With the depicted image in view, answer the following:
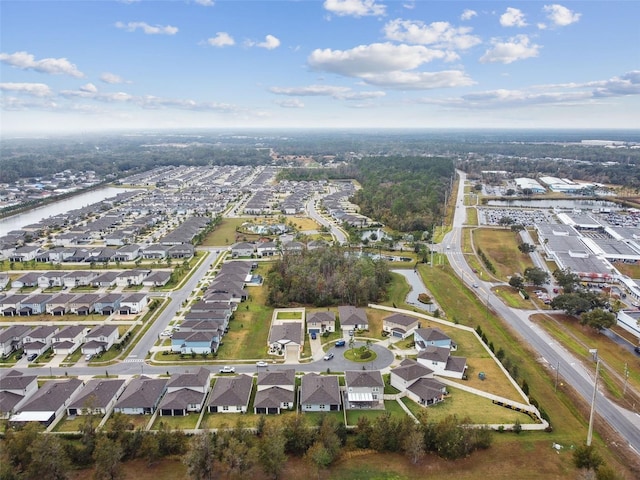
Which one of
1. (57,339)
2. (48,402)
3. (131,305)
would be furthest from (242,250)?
(48,402)

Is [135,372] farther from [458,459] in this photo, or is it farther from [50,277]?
[50,277]

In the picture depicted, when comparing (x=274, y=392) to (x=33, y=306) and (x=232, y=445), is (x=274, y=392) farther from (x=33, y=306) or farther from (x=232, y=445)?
(x=33, y=306)

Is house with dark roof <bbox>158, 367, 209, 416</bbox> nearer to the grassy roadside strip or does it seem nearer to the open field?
the grassy roadside strip

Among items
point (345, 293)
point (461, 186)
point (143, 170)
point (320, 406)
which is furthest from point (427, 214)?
Answer: point (143, 170)

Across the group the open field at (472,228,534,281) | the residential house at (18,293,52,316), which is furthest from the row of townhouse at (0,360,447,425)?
the open field at (472,228,534,281)

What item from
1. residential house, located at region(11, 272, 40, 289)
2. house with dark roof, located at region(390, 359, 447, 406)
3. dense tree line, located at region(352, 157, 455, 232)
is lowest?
residential house, located at region(11, 272, 40, 289)

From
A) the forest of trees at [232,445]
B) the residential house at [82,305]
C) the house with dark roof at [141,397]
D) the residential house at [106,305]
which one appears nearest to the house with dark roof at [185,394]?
Result: the house with dark roof at [141,397]
